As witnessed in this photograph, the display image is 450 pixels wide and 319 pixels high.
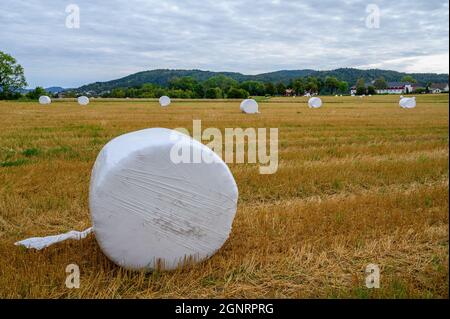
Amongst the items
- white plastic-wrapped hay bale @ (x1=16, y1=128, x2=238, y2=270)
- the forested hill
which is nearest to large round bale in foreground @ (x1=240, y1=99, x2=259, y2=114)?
white plastic-wrapped hay bale @ (x1=16, y1=128, x2=238, y2=270)

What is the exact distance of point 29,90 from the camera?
71.5 m

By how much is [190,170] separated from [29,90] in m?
77.0

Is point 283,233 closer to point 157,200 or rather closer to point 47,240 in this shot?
point 157,200

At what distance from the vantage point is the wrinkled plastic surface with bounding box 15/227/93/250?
4.30m

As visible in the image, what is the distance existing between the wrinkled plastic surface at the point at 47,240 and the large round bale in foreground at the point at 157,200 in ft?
3.17

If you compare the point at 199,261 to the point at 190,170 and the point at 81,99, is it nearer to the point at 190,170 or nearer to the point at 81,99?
the point at 190,170

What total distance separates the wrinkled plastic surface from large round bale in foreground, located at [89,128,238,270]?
97 centimetres

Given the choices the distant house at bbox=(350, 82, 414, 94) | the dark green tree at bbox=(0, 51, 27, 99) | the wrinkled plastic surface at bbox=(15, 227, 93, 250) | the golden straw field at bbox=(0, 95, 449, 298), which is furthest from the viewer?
the distant house at bbox=(350, 82, 414, 94)

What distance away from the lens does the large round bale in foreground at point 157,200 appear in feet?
11.9

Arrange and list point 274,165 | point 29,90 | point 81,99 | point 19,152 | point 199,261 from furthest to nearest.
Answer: point 29,90, point 81,99, point 19,152, point 274,165, point 199,261

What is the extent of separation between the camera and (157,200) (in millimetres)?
3693

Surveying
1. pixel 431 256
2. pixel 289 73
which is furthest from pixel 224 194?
pixel 289 73

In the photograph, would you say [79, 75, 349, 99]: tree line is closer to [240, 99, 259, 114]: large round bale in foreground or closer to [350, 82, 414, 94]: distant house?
[350, 82, 414, 94]: distant house
